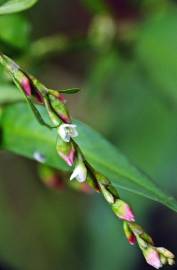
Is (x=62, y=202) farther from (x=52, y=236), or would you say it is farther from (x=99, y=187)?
(x=99, y=187)

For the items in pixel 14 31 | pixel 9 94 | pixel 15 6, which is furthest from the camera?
pixel 14 31

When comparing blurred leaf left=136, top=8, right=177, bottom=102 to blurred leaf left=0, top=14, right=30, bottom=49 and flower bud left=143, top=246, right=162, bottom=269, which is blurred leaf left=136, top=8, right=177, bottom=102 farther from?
flower bud left=143, top=246, right=162, bottom=269

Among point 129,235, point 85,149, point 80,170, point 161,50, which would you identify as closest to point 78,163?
point 80,170

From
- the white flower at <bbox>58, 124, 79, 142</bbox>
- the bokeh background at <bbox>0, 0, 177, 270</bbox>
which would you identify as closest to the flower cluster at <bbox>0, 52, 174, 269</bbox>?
the white flower at <bbox>58, 124, 79, 142</bbox>

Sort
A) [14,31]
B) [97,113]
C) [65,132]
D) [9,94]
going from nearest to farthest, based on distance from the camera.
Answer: [65,132] → [9,94] → [14,31] → [97,113]

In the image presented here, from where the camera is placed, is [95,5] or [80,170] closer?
Answer: [80,170]

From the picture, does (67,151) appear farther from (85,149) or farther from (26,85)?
(85,149)
